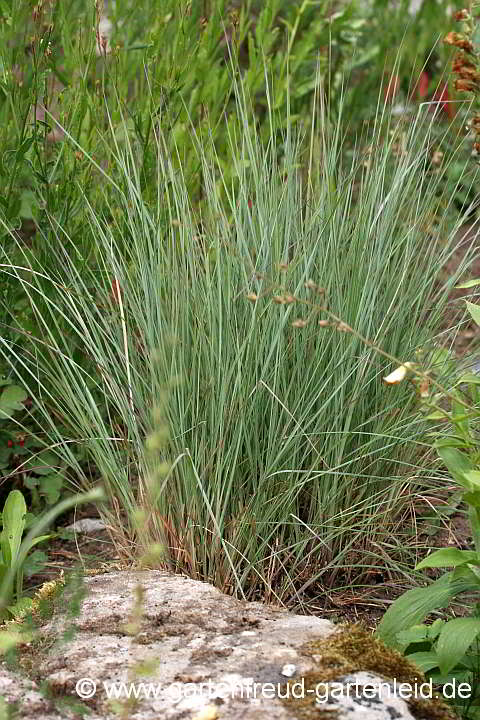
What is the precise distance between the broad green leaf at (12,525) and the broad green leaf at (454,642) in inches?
39.6

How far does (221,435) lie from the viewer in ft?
6.44

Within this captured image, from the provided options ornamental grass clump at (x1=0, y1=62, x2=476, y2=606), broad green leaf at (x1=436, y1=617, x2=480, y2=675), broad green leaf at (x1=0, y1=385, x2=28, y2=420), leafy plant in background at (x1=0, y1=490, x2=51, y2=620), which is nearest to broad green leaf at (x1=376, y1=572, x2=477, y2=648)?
broad green leaf at (x1=436, y1=617, x2=480, y2=675)

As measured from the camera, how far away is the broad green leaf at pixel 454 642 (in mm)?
1600

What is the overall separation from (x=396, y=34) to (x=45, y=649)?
152 inches

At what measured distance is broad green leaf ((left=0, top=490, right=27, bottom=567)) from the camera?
2.16 m

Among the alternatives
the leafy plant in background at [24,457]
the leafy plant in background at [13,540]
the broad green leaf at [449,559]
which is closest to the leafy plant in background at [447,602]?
the broad green leaf at [449,559]

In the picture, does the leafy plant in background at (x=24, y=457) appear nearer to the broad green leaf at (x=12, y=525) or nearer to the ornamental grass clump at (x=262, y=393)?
the broad green leaf at (x=12, y=525)

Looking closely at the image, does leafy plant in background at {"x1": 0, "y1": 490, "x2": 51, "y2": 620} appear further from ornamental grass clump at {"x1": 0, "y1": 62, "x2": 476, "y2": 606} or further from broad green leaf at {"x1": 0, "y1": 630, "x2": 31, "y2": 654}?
broad green leaf at {"x1": 0, "y1": 630, "x2": 31, "y2": 654}

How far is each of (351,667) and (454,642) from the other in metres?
0.22

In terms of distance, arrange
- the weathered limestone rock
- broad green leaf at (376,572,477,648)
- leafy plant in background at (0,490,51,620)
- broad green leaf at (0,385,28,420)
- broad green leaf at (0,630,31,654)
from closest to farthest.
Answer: the weathered limestone rock < broad green leaf at (0,630,31,654) < broad green leaf at (376,572,477,648) < leafy plant in background at (0,490,51,620) < broad green leaf at (0,385,28,420)

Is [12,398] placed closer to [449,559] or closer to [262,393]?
[262,393]

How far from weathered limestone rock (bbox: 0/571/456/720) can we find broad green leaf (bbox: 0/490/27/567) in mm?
419
